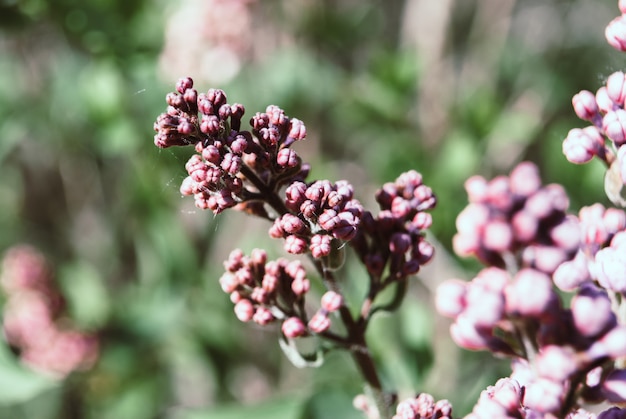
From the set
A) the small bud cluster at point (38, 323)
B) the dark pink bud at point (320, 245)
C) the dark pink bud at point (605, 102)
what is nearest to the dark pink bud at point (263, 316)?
the dark pink bud at point (320, 245)

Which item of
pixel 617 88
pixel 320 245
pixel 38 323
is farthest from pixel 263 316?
pixel 38 323

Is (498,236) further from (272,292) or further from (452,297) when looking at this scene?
(272,292)

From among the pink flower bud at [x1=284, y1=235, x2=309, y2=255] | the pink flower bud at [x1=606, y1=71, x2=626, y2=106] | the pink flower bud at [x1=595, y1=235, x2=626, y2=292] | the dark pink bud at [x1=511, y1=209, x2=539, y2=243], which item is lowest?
the pink flower bud at [x1=595, y1=235, x2=626, y2=292]

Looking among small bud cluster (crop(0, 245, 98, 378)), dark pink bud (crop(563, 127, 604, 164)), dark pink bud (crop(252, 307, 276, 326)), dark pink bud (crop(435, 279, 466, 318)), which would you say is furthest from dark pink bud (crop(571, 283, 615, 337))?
small bud cluster (crop(0, 245, 98, 378))

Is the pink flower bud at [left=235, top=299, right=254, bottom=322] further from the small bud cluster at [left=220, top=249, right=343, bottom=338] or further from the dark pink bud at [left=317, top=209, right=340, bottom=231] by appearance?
the dark pink bud at [left=317, top=209, right=340, bottom=231]

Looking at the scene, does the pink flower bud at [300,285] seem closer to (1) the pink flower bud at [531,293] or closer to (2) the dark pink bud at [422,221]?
(2) the dark pink bud at [422,221]

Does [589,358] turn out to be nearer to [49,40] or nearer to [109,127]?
[109,127]

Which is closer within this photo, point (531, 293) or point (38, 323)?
point (531, 293)
